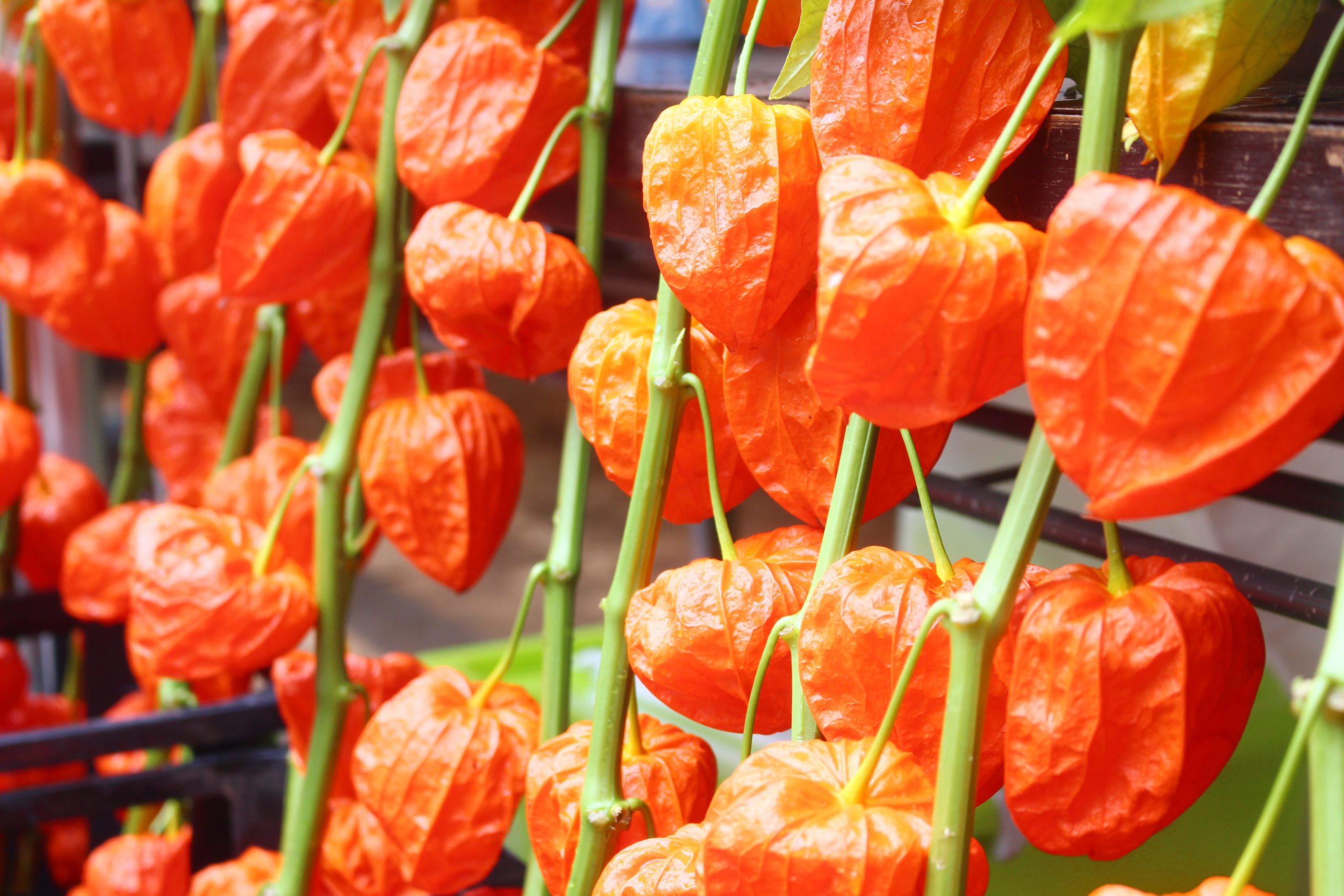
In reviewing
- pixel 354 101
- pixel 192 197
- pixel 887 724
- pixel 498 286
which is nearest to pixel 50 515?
pixel 192 197

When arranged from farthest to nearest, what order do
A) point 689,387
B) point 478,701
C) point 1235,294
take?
point 478,701 < point 689,387 < point 1235,294

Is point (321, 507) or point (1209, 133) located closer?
point (1209, 133)

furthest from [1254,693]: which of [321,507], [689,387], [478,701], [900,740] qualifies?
[321,507]

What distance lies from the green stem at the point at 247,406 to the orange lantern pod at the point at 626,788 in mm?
488

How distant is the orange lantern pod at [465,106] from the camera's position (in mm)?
548

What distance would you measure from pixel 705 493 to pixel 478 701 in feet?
0.55

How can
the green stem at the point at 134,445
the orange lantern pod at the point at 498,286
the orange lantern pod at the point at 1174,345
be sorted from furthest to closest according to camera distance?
the green stem at the point at 134,445 < the orange lantern pod at the point at 498,286 < the orange lantern pod at the point at 1174,345

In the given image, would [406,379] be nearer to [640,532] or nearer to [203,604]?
[203,604]

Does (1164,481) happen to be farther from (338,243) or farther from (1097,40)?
(338,243)

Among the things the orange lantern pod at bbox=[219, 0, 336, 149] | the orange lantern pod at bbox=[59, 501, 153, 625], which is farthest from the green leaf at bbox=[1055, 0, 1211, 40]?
the orange lantern pod at bbox=[59, 501, 153, 625]

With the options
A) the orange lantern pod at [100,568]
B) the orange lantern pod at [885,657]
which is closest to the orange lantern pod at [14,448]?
the orange lantern pod at [100,568]

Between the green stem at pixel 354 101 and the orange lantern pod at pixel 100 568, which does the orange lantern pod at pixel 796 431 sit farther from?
the orange lantern pod at pixel 100 568

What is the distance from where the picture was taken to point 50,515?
3.46ft

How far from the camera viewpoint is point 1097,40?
277 millimetres
